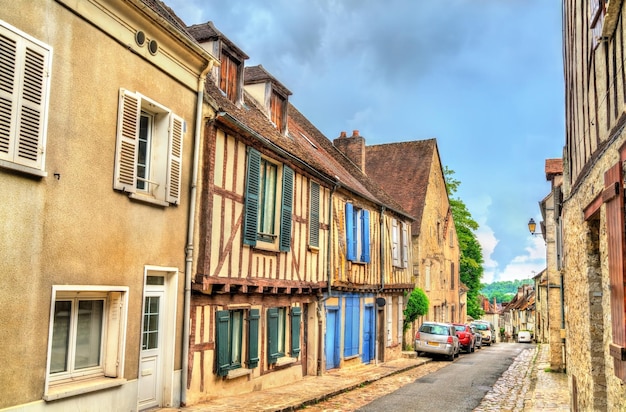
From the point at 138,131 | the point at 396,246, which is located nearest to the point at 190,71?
the point at 138,131

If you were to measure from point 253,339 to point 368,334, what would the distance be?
7514 millimetres

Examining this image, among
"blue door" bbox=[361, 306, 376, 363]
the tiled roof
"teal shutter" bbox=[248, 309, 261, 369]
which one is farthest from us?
the tiled roof

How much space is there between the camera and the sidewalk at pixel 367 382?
9.46m

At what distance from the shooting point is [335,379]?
1329cm

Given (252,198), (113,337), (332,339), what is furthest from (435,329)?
(113,337)

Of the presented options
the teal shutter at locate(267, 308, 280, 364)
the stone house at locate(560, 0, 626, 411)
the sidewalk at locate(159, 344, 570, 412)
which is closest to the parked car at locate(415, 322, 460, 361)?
the sidewalk at locate(159, 344, 570, 412)

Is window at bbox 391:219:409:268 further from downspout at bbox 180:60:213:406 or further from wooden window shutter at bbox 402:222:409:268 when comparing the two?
downspout at bbox 180:60:213:406

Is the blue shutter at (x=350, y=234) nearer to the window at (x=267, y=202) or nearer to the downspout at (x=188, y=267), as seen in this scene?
the window at (x=267, y=202)

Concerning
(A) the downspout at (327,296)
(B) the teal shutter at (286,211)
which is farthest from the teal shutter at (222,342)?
(A) the downspout at (327,296)

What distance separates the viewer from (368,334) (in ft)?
57.9

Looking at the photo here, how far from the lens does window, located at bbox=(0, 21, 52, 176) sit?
5.72 m

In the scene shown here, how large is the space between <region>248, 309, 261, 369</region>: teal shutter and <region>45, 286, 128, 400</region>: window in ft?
11.9

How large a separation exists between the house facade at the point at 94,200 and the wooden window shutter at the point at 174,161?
0.02 m

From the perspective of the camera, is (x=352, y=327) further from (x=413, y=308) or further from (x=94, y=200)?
(x=94, y=200)
